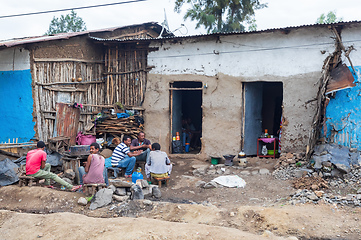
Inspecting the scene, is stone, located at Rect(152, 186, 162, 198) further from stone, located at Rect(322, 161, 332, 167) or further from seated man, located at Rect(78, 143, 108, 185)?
stone, located at Rect(322, 161, 332, 167)

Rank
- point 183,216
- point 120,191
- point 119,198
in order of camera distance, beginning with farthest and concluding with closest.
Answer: point 120,191
point 119,198
point 183,216

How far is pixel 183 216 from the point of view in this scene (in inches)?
273

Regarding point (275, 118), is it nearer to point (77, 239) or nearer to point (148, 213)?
point (148, 213)

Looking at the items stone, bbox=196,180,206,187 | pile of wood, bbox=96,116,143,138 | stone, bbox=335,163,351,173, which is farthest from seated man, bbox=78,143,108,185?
stone, bbox=335,163,351,173

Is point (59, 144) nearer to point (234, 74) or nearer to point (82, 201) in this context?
point (82, 201)

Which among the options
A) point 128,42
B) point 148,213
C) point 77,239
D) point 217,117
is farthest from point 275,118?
point 77,239

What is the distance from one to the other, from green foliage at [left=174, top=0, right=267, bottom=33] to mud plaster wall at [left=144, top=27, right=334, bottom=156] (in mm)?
9748

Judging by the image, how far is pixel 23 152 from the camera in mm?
10820

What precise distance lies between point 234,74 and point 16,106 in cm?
706

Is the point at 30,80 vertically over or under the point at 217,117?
over

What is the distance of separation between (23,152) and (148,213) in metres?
5.64

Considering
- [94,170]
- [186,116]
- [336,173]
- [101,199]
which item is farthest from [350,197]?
[186,116]

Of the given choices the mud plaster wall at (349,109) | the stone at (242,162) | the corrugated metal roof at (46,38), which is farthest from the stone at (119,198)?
the mud plaster wall at (349,109)

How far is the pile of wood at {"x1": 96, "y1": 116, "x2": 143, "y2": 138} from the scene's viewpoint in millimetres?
11984
